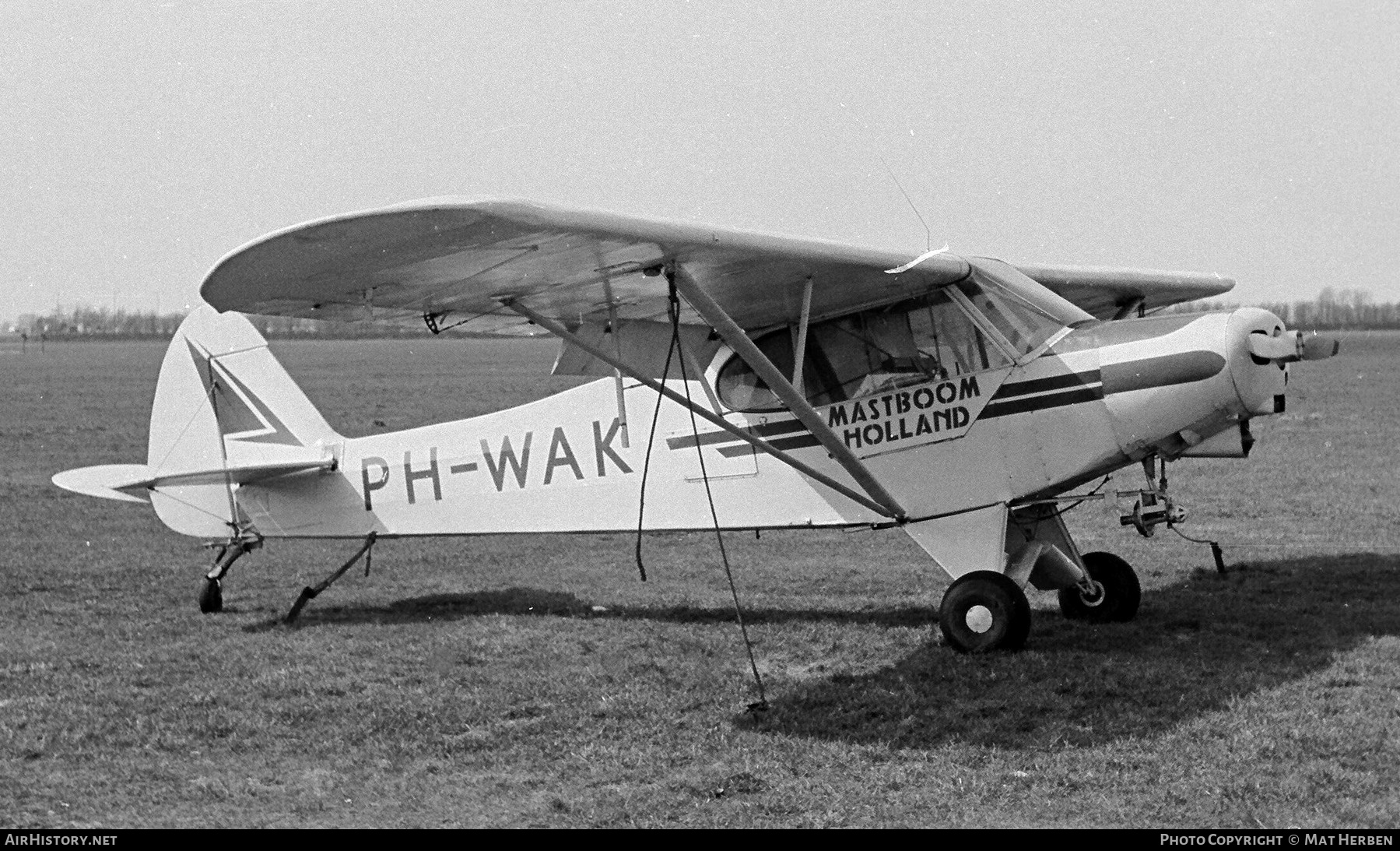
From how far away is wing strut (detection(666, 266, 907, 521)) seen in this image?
6.94 m

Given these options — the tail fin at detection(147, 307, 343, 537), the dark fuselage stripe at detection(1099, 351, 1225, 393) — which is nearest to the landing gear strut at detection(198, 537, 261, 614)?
the tail fin at detection(147, 307, 343, 537)

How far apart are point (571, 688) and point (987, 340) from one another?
3255 millimetres

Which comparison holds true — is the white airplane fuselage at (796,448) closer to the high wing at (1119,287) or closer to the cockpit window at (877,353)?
the cockpit window at (877,353)

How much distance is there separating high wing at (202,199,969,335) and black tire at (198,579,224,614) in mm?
3098

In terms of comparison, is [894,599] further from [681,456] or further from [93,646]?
[93,646]

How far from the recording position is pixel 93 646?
8805 mm

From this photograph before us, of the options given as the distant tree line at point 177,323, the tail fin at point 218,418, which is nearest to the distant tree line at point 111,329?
the distant tree line at point 177,323

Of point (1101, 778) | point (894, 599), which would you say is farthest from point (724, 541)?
point (1101, 778)

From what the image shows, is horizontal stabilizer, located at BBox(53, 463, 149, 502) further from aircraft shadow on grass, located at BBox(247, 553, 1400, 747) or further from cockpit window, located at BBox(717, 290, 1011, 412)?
cockpit window, located at BBox(717, 290, 1011, 412)

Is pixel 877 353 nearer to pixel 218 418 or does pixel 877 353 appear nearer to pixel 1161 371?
pixel 1161 371

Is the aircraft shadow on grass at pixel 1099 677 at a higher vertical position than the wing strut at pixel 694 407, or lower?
lower

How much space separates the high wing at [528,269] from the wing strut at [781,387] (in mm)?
191

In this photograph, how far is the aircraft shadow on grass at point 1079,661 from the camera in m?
6.51

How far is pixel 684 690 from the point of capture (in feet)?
24.2
